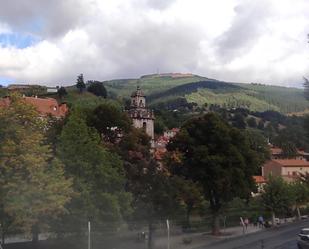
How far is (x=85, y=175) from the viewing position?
2842cm

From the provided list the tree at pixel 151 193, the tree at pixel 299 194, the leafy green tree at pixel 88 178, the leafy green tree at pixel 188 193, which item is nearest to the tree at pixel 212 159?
the leafy green tree at pixel 188 193

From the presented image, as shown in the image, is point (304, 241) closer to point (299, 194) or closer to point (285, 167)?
point (299, 194)

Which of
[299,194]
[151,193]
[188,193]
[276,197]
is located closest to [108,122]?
[188,193]

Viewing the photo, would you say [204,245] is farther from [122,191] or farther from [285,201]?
[285,201]

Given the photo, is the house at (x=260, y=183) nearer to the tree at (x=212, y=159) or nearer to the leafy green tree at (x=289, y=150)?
the tree at (x=212, y=159)

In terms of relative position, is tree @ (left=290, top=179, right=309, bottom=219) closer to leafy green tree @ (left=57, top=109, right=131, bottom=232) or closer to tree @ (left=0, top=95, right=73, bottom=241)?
leafy green tree @ (left=57, top=109, right=131, bottom=232)

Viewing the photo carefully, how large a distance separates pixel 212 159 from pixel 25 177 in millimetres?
24448

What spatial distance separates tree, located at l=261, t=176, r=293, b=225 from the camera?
2506 inches

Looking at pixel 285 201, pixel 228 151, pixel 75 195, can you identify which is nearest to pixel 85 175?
pixel 75 195

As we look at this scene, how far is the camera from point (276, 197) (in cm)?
6369

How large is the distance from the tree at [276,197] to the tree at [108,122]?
25437 millimetres

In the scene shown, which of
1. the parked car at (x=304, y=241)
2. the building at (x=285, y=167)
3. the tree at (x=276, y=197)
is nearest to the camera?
the parked car at (x=304, y=241)

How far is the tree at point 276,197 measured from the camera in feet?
209

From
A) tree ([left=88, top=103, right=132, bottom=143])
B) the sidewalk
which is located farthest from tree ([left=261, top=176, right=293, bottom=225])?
tree ([left=88, top=103, right=132, bottom=143])
